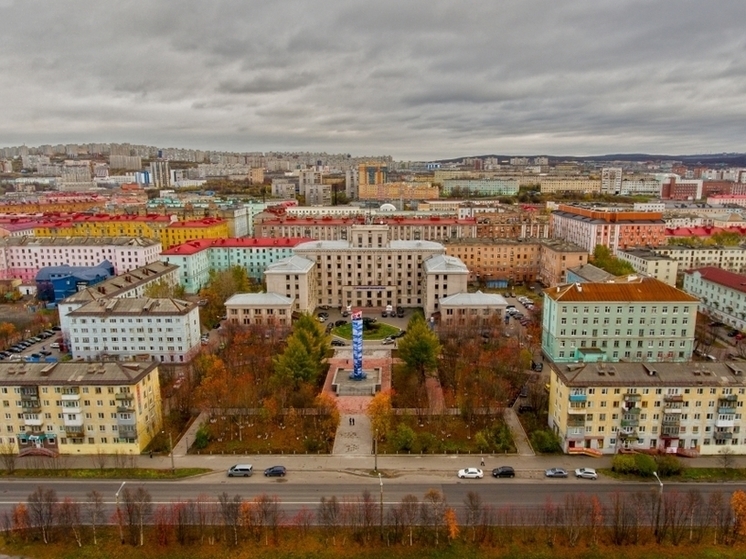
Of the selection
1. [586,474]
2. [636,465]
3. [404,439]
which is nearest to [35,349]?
[404,439]

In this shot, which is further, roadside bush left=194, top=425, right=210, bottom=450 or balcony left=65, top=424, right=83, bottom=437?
roadside bush left=194, top=425, right=210, bottom=450

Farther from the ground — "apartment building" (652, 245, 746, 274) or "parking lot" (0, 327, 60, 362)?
"apartment building" (652, 245, 746, 274)

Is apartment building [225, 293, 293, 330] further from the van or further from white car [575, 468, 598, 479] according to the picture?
white car [575, 468, 598, 479]

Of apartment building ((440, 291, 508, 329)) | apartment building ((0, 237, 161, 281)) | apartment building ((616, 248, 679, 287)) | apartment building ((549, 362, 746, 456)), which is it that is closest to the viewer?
apartment building ((549, 362, 746, 456))

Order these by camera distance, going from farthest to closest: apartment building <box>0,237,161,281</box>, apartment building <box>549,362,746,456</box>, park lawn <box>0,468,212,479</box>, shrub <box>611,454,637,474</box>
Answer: apartment building <box>0,237,161,281</box>
apartment building <box>549,362,746,456</box>
park lawn <box>0,468,212,479</box>
shrub <box>611,454,637,474</box>

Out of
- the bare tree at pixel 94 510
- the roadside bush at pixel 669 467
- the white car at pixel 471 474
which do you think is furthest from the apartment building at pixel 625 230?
the bare tree at pixel 94 510

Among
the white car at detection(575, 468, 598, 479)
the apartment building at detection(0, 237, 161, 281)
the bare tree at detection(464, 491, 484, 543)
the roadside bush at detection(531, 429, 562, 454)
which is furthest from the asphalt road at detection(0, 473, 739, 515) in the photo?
the apartment building at detection(0, 237, 161, 281)

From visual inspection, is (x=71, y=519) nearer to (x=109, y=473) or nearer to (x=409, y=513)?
(x=109, y=473)
